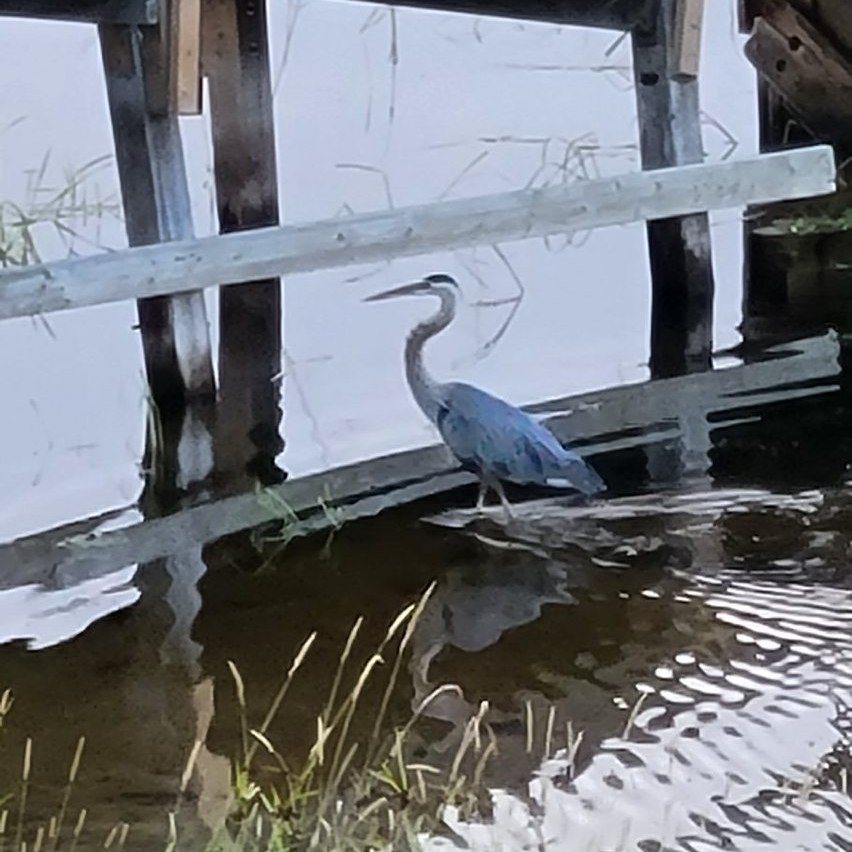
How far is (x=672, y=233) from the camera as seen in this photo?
5.70 meters

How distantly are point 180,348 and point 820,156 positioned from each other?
1.87m

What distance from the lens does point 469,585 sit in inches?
150

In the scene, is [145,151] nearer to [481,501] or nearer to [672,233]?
[481,501]

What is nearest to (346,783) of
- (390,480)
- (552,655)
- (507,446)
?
(552,655)

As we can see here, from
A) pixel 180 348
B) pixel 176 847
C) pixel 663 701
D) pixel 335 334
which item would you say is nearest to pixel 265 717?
pixel 176 847

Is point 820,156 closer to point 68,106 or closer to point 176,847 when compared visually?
point 176,847

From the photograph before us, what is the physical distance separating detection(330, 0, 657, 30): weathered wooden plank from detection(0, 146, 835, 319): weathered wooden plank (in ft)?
3.15

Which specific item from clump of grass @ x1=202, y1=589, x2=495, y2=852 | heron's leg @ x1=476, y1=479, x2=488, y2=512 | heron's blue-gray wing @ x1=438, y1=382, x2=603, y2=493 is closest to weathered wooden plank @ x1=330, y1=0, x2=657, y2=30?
heron's blue-gray wing @ x1=438, y1=382, x2=603, y2=493

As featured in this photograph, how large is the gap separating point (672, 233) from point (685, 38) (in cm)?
78

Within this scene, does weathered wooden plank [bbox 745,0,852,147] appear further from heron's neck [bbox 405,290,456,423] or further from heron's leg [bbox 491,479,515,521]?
heron's leg [bbox 491,479,515,521]

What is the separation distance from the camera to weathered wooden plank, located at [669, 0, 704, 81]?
16.8ft

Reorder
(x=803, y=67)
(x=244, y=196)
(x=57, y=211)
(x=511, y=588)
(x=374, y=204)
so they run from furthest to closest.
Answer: (x=374, y=204) < (x=57, y=211) < (x=803, y=67) < (x=244, y=196) < (x=511, y=588)

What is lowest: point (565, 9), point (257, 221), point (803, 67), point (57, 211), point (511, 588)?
point (511, 588)

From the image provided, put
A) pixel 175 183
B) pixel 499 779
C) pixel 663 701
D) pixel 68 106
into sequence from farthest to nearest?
pixel 68 106 < pixel 175 183 < pixel 663 701 < pixel 499 779
